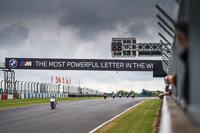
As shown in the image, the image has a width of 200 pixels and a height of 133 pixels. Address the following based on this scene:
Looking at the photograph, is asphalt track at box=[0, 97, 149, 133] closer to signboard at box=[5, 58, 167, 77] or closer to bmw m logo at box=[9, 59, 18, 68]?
signboard at box=[5, 58, 167, 77]

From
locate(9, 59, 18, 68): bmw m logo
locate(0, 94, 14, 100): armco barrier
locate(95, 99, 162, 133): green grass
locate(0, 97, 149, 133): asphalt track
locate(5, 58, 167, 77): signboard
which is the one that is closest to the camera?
locate(95, 99, 162, 133): green grass

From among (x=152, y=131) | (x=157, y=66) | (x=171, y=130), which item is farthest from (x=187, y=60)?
(x=157, y=66)

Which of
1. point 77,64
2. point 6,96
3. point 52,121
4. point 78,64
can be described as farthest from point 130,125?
point 77,64

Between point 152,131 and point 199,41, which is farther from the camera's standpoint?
point 152,131

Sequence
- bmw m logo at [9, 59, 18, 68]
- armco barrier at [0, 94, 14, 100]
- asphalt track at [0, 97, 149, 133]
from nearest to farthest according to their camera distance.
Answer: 1. asphalt track at [0, 97, 149, 133]
2. armco barrier at [0, 94, 14, 100]
3. bmw m logo at [9, 59, 18, 68]

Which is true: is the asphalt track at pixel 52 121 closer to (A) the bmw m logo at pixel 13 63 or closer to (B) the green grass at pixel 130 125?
(B) the green grass at pixel 130 125

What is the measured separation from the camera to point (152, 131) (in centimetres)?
980

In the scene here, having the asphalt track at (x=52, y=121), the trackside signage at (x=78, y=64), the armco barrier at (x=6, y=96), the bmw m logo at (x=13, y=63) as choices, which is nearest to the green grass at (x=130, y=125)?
the asphalt track at (x=52, y=121)

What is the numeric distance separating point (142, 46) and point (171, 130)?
32.5 metres

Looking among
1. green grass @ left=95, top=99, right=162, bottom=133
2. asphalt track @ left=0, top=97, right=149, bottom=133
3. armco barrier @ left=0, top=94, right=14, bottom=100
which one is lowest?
green grass @ left=95, top=99, right=162, bottom=133

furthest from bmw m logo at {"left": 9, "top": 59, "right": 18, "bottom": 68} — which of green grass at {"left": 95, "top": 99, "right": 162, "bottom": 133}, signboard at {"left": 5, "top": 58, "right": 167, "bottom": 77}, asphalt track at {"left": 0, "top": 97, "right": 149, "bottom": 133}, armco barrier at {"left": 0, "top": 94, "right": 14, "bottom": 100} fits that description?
green grass at {"left": 95, "top": 99, "right": 162, "bottom": 133}

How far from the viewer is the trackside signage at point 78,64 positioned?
151 feet

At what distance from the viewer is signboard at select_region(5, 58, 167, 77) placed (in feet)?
151

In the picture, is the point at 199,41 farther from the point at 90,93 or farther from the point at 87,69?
the point at 90,93
